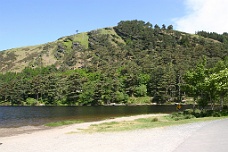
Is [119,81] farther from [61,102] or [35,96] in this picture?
[35,96]

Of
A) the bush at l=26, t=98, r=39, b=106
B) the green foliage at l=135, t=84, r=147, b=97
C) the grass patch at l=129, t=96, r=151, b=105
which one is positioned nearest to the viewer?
the grass patch at l=129, t=96, r=151, b=105

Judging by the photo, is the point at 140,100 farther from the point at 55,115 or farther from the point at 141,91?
the point at 55,115

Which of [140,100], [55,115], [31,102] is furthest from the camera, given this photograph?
[31,102]

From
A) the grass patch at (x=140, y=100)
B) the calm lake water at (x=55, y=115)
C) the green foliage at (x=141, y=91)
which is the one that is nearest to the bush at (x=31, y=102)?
the grass patch at (x=140, y=100)

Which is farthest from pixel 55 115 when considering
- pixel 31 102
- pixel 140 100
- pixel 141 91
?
pixel 31 102

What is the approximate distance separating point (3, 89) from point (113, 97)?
2920 inches

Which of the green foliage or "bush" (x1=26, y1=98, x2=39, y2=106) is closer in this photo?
the green foliage

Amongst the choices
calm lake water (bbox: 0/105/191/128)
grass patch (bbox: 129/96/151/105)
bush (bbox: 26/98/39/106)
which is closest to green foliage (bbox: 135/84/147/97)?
grass patch (bbox: 129/96/151/105)

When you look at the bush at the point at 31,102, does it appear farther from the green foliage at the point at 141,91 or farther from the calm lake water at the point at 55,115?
the calm lake water at the point at 55,115

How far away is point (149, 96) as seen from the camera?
153 meters

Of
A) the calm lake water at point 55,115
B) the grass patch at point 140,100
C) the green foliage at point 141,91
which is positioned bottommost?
the calm lake water at point 55,115

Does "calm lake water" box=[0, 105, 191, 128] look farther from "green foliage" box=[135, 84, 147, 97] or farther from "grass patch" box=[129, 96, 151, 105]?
"green foliage" box=[135, 84, 147, 97]

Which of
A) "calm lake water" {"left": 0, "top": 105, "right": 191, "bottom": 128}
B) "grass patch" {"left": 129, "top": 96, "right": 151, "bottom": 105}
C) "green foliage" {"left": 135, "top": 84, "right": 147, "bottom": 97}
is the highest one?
"green foliage" {"left": 135, "top": 84, "right": 147, "bottom": 97}

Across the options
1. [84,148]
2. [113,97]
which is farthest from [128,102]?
[84,148]
